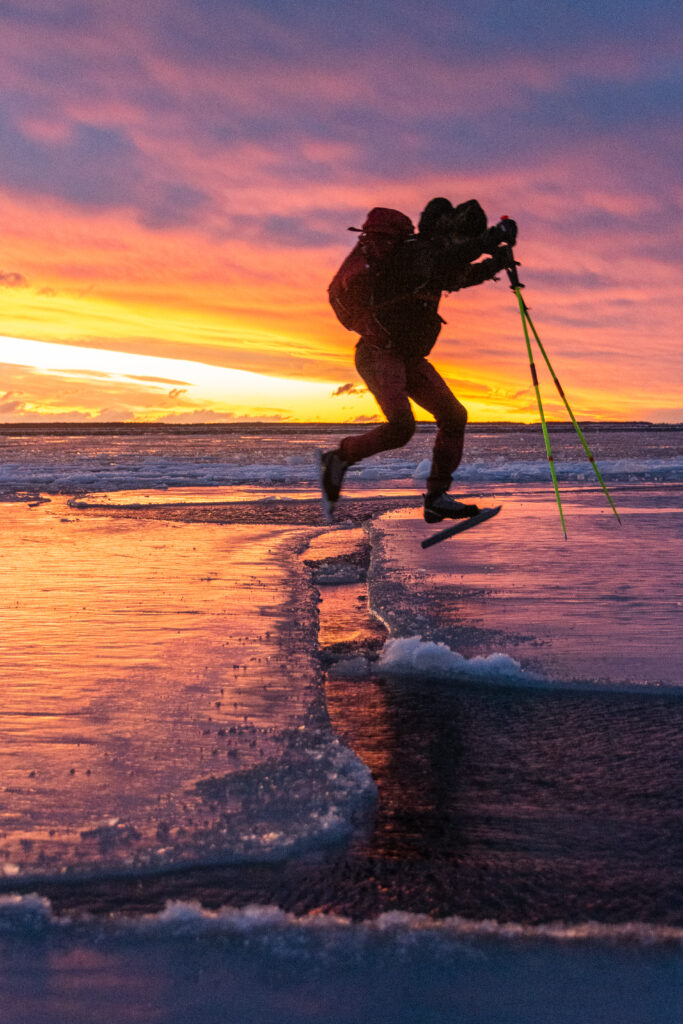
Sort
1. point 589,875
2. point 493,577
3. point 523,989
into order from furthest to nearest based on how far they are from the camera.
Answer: point 493,577
point 589,875
point 523,989

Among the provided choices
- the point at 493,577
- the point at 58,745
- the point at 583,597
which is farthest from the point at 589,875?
the point at 493,577

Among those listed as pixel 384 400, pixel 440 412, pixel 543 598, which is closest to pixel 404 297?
pixel 384 400

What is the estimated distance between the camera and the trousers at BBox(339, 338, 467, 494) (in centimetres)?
565

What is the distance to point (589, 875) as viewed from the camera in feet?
9.21

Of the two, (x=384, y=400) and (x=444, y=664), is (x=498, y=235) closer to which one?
(x=384, y=400)

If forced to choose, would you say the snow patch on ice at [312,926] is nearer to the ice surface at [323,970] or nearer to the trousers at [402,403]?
the ice surface at [323,970]

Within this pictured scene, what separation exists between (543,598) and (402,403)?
8.00 feet

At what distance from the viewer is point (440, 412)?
239 inches

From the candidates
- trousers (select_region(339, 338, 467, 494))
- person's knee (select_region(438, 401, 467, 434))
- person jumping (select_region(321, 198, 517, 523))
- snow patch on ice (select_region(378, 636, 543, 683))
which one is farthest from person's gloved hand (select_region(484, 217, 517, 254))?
snow patch on ice (select_region(378, 636, 543, 683))

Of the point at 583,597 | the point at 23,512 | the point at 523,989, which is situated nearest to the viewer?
the point at 523,989

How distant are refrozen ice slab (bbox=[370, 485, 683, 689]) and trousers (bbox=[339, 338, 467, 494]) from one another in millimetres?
1223

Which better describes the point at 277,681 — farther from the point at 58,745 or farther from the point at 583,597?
the point at 583,597

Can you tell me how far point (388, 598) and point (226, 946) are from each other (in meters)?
5.02

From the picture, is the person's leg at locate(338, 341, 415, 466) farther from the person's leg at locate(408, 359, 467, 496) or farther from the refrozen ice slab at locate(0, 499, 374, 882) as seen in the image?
the refrozen ice slab at locate(0, 499, 374, 882)
